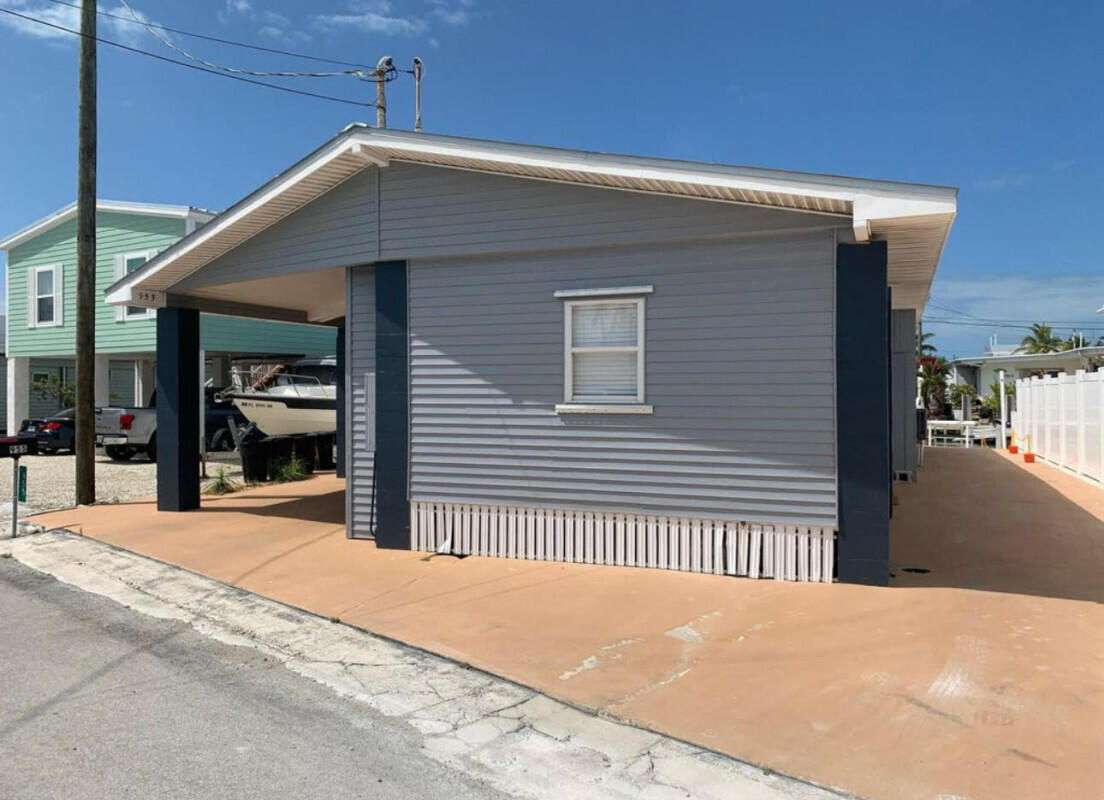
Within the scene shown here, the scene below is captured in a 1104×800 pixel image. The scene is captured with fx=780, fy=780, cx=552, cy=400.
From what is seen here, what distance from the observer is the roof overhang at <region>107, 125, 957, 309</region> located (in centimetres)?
588

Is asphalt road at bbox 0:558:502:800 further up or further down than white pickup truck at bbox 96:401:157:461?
further down

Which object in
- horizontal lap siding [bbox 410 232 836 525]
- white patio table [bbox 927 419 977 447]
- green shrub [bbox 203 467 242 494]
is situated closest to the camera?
horizontal lap siding [bbox 410 232 836 525]

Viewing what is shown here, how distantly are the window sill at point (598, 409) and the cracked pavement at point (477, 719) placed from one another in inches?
110

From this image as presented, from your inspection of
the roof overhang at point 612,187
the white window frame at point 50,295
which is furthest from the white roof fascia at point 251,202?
the white window frame at point 50,295

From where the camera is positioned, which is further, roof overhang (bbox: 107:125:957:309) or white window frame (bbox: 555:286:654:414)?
white window frame (bbox: 555:286:654:414)

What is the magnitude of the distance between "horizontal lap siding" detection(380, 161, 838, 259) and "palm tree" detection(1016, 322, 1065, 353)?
43.2m

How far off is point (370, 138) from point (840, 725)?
21.2ft

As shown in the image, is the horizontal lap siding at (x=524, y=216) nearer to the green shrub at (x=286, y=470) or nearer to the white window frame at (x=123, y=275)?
the green shrub at (x=286, y=470)

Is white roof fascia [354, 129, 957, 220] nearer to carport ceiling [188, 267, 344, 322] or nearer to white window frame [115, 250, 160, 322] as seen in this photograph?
carport ceiling [188, 267, 344, 322]

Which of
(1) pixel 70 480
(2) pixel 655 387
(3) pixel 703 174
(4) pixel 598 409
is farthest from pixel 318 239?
(1) pixel 70 480

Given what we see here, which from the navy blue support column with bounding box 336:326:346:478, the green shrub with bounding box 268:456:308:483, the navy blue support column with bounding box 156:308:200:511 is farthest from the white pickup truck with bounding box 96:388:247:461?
the navy blue support column with bounding box 156:308:200:511

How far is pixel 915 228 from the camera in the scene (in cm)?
623

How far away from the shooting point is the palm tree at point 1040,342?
43.0m

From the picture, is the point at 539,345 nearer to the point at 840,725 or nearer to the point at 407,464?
the point at 407,464
